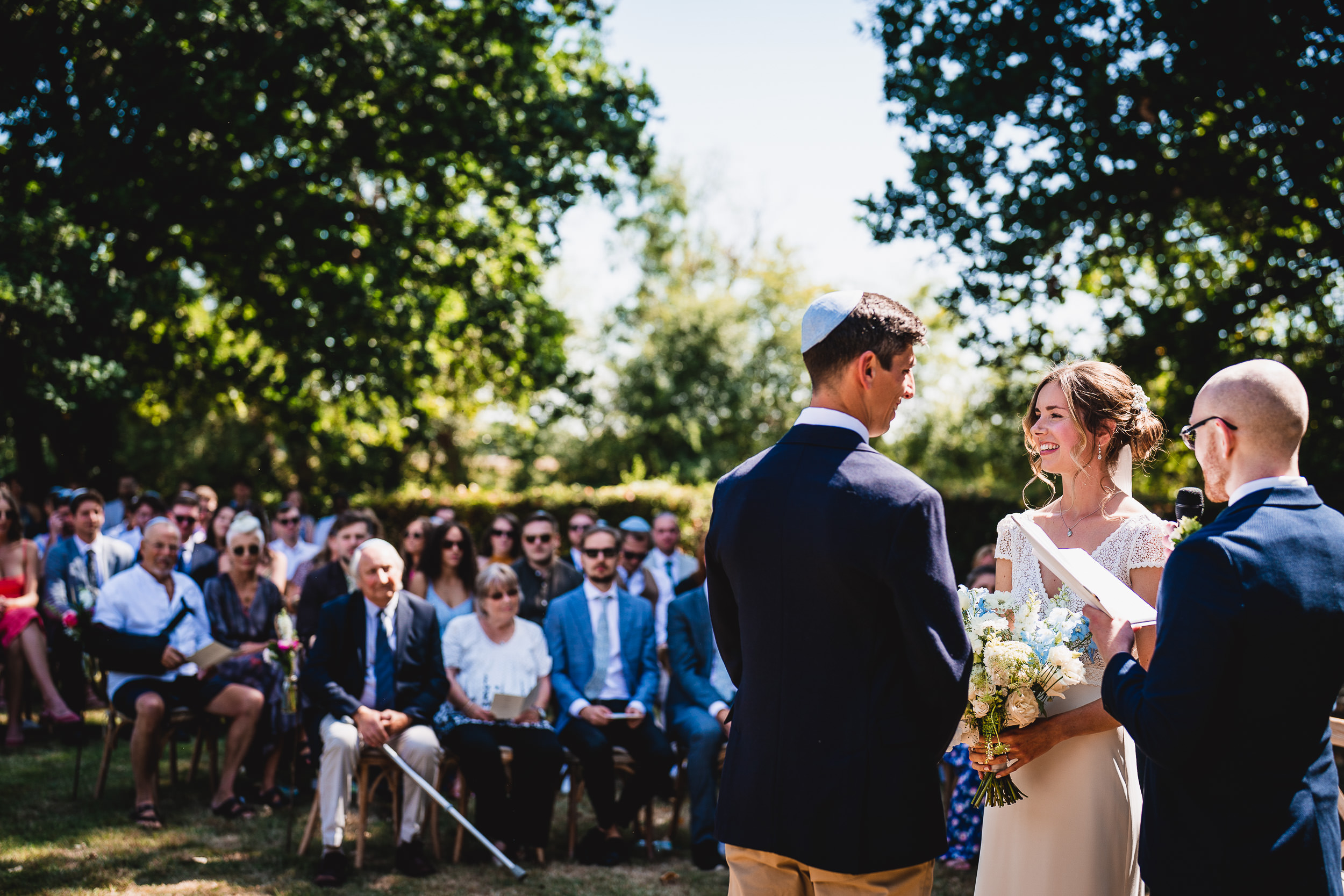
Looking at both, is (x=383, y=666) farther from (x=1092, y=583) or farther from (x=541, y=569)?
(x=1092, y=583)

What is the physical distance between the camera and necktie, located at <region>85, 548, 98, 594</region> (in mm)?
9094

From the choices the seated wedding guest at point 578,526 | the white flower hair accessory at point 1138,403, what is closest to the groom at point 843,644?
the white flower hair accessory at point 1138,403

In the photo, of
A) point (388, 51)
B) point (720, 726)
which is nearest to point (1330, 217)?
point (720, 726)

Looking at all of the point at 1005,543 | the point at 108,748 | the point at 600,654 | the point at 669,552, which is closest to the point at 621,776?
the point at 600,654

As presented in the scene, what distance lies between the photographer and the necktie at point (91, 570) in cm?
909

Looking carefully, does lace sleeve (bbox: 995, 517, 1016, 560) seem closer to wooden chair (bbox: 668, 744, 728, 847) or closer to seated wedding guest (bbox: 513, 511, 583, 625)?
wooden chair (bbox: 668, 744, 728, 847)

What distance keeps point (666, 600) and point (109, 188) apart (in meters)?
9.16

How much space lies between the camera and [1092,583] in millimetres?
2719

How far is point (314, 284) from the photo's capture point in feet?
44.5

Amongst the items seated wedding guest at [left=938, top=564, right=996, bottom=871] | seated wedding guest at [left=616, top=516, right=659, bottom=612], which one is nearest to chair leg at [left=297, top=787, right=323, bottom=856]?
seated wedding guest at [left=616, top=516, right=659, bottom=612]

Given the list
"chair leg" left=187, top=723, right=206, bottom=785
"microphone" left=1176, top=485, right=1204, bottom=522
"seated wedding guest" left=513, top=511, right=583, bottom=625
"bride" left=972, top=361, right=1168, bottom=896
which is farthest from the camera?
"seated wedding guest" left=513, top=511, right=583, bottom=625

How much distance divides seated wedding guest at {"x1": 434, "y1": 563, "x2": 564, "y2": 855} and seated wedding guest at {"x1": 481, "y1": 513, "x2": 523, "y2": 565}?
1.75m

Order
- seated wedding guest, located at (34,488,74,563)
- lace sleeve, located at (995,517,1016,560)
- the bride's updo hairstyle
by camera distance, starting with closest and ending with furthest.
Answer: the bride's updo hairstyle → lace sleeve, located at (995,517,1016,560) → seated wedding guest, located at (34,488,74,563)

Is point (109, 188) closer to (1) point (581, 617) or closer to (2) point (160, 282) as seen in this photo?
(2) point (160, 282)
